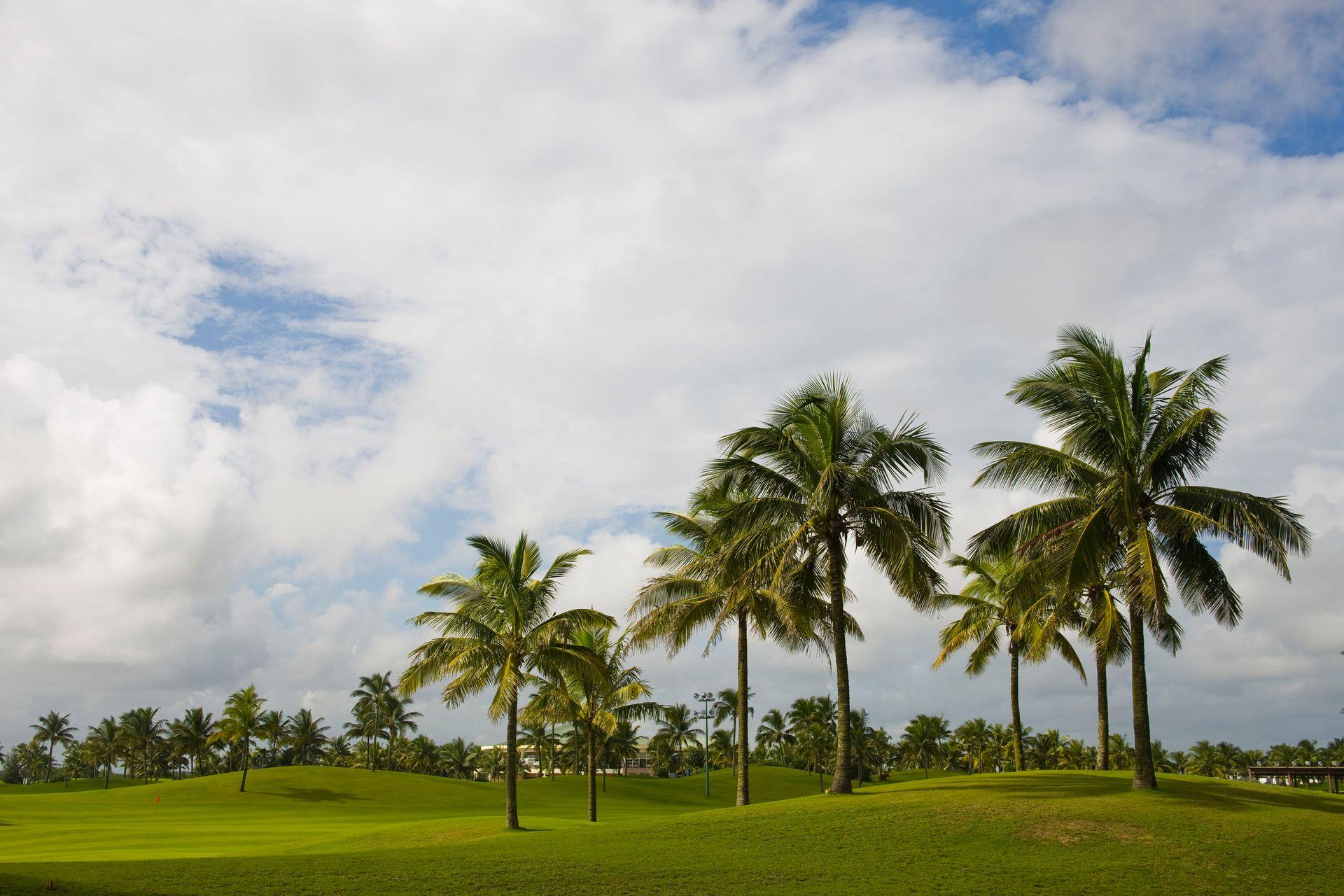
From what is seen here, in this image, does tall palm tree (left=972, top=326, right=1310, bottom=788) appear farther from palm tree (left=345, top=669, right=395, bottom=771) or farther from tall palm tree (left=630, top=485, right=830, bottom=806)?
palm tree (left=345, top=669, right=395, bottom=771)

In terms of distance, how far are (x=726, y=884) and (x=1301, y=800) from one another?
1885cm

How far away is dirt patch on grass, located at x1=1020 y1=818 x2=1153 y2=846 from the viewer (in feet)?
59.8

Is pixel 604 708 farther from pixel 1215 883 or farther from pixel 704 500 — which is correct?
pixel 1215 883

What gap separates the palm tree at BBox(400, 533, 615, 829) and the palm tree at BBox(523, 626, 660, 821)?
2776 mm

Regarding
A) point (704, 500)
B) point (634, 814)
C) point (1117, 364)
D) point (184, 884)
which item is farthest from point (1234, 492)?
point (634, 814)

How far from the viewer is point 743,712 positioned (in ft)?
93.6

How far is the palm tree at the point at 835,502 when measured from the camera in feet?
85.2

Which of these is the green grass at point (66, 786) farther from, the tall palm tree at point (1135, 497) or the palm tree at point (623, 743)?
the tall palm tree at point (1135, 497)

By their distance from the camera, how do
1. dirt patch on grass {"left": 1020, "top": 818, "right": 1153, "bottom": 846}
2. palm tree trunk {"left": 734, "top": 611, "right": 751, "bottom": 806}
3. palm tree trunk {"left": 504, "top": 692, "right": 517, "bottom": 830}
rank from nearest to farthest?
dirt patch on grass {"left": 1020, "top": 818, "right": 1153, "bottom": 846} < palm tree trunk {"left": 734, "top": 611, "right": 751, "bottom": 806} < palm tree trunk {"left": 504, "top": 692, "right": 517, "bottom": 830}

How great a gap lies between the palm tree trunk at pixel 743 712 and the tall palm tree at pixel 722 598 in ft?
0.09

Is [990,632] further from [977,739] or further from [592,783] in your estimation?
[977,739]

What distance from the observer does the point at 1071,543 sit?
24062 mm

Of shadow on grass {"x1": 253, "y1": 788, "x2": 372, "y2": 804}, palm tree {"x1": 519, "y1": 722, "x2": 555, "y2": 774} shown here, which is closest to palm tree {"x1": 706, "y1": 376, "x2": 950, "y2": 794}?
shadow on grass {"x1": 253, "y1": 788, "x2": 372, "y2": 804}

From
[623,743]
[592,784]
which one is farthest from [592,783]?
[623,743]
